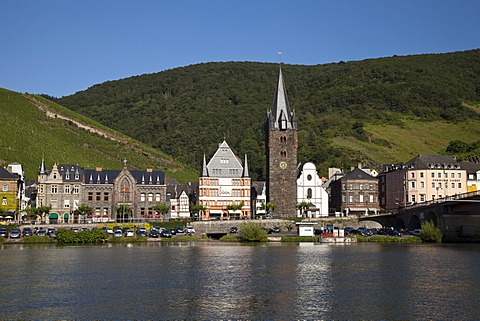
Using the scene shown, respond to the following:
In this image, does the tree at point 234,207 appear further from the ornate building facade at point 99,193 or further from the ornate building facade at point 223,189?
the ornate building facade at point 99,193

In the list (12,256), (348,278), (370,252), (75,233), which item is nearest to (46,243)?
(75,233)

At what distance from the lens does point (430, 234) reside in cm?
9712

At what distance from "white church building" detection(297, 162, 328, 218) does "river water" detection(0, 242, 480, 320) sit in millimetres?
57190

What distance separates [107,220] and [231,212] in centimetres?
2434

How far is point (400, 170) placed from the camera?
129750 mm

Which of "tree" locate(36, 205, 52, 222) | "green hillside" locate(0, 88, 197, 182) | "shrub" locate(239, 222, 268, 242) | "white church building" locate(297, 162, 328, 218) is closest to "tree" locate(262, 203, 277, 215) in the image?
"white church building" locate(297, 162, 328, 218)

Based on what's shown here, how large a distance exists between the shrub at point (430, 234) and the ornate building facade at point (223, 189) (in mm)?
40430

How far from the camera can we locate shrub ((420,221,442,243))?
97.1 meters

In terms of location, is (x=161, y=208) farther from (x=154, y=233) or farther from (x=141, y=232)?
(x=141, y=232)

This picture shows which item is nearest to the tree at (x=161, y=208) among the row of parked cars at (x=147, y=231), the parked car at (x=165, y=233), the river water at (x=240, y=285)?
the row of parked cars at (x=147, y=231)

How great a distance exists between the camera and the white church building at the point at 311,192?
13275cm

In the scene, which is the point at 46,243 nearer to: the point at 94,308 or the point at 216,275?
the point at 216,275

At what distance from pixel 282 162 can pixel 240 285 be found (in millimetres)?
81940

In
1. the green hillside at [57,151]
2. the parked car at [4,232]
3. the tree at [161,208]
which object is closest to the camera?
the parked car at [4,232]
